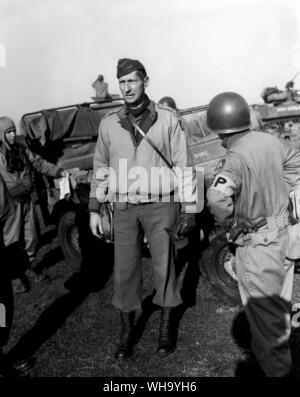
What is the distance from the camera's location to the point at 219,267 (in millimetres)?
4484

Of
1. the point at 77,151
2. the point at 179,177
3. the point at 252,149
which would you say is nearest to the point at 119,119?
the point at 179,177

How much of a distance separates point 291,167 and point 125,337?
195 centimetres

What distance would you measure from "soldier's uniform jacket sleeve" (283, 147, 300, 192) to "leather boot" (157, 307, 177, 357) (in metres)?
1.42

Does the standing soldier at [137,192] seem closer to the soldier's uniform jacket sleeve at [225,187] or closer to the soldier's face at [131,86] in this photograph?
the soldier's face at [131,86]

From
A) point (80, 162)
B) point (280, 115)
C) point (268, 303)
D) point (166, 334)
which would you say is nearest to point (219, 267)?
point (166, 334)

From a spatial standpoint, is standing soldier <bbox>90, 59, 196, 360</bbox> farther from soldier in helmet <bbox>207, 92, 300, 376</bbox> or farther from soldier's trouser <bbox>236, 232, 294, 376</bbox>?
soldier's trouser <bbox>236, 232, 294, 376</bbox>

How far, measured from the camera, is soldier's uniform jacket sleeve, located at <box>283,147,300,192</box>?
9.18 ft

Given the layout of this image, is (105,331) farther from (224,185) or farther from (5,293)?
(224,185)

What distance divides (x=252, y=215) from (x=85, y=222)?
3.33 m

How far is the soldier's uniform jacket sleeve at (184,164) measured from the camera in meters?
3.23

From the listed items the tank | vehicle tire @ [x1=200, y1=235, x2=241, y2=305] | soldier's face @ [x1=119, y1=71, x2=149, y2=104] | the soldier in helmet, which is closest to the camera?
the soldier in helmet

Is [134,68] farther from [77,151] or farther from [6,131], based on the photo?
[77,151]

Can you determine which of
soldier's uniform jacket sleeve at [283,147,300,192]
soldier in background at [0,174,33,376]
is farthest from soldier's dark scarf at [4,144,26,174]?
soldier's uniform jacket sleeve at [283,147,300,192]

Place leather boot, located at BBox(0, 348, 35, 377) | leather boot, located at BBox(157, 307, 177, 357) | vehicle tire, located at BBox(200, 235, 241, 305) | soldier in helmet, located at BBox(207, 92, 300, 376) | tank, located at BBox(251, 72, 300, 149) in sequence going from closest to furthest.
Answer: soldier in helmet, located at BBox(207, 92, 300, 376) < leather boot, located at BBox(0, 348, 35, 377) < leather boot, located at BBox(157, 307, 177, 357) < vehicle tire, located at BBox(200, 235, 241, 305) < tank, located at BBox(251, 72, 300, 149)
